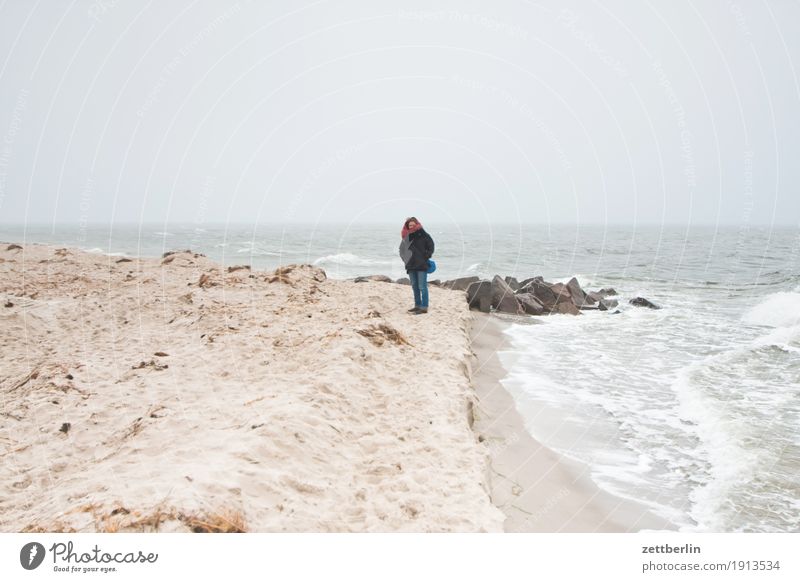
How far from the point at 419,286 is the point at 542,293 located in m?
8.75

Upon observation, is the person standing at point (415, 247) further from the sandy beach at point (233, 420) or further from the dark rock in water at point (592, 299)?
the dark rock in water at point (592, 299)

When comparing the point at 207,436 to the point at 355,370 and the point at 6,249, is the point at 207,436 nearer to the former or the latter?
the point at 355,370

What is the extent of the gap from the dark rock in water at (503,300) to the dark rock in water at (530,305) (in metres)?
0.41

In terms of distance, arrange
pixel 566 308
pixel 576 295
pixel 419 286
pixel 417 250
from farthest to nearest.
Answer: pixel 576 295
pixel 566 308
pixel 419 286
pixel 417 250

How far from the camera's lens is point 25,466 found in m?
4.49

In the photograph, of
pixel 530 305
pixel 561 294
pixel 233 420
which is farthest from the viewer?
pixel 561 294


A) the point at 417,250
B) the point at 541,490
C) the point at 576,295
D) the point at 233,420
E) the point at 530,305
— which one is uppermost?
the point at 417,250

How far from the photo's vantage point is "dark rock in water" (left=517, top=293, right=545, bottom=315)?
58.2ft

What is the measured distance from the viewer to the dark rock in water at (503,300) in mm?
17234

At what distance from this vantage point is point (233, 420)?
17.0 feet

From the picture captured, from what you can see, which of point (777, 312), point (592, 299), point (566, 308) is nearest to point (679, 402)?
point (566, 308)

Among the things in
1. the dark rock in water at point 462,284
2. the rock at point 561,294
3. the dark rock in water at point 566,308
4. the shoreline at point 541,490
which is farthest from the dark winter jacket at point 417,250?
the rock at point 561,294

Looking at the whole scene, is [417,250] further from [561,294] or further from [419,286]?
[561,294]
